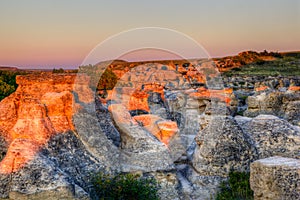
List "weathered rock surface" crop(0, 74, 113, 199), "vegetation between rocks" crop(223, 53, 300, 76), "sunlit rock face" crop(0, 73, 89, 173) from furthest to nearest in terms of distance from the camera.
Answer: "vegetation between rocks" crop(223, 53, 300, 76), "sunlit rock face" crop(0, 73, 89, 173), "weathered rock surface" crop(0, 74, 113, 199)

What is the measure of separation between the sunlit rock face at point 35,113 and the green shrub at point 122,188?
140 cm

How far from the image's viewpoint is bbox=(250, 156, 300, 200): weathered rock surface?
287 inches

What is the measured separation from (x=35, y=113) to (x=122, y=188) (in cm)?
242

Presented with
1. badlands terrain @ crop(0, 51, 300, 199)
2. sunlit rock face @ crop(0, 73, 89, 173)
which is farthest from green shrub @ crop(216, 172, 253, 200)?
sunlit rock face @ crop(0, 73, 89, 173)

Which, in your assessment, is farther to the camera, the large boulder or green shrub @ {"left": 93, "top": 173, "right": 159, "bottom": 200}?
the large boulder

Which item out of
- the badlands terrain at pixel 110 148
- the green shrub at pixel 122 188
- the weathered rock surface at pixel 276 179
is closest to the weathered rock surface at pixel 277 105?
the badlands terrain at pixel 110 148

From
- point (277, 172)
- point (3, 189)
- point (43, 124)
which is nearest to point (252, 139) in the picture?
point (277, 172)

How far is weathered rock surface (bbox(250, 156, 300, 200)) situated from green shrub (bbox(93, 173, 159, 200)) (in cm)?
224

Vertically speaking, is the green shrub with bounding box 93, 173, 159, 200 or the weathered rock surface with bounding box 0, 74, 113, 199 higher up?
the weathered rock surface with bounding box 0, 74, 113, 199

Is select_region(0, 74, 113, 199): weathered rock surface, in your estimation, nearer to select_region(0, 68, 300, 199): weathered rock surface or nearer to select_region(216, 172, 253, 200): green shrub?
select_region(0, 68, 300, 199): weathered rock surface

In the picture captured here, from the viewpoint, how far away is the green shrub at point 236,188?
8859mm

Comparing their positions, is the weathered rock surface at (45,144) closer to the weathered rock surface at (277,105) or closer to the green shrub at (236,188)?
the green shrub at (236,188)

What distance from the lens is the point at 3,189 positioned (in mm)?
7102

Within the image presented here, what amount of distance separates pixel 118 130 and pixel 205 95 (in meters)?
12.0
